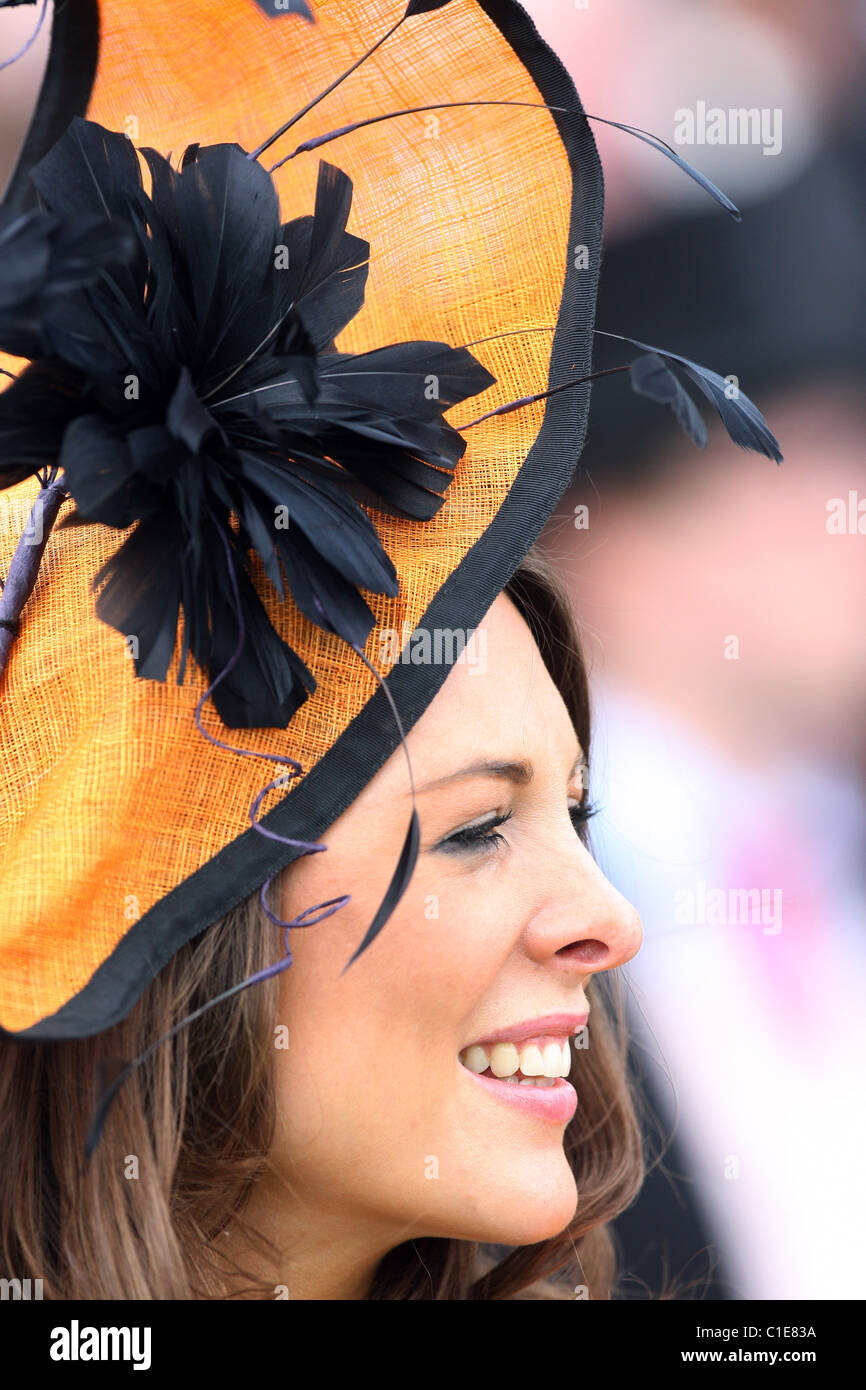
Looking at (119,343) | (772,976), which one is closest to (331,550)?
(119,343)

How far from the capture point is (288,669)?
93 centimetres

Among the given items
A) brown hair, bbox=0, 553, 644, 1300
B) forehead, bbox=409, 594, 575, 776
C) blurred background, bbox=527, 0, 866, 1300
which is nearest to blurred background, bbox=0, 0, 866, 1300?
blurred background, bbox=527, 0, 866, 1300

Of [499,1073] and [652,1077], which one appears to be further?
[652,1077]

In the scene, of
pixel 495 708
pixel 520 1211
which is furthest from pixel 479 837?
pixel 520 1211

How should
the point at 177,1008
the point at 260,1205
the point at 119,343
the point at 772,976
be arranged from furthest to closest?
1. the point at 772,976
2. the point at 260,1205
3. the point at 177,1008
4. the point at 119,343

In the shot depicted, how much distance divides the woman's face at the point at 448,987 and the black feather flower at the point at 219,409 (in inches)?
6.7

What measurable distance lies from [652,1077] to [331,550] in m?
1.51

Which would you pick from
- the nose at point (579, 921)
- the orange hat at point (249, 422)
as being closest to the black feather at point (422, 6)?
the orange hat at point (249, 422)

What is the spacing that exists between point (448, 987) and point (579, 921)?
0.15m

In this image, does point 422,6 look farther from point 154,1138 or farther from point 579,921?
point 154,1138

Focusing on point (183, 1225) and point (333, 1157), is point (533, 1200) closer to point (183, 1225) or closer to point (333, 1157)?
point (333, 1157)

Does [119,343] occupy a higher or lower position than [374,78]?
lower

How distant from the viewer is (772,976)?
2.05 meters

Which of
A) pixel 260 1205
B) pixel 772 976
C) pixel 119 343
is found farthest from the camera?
pixel 772 976
